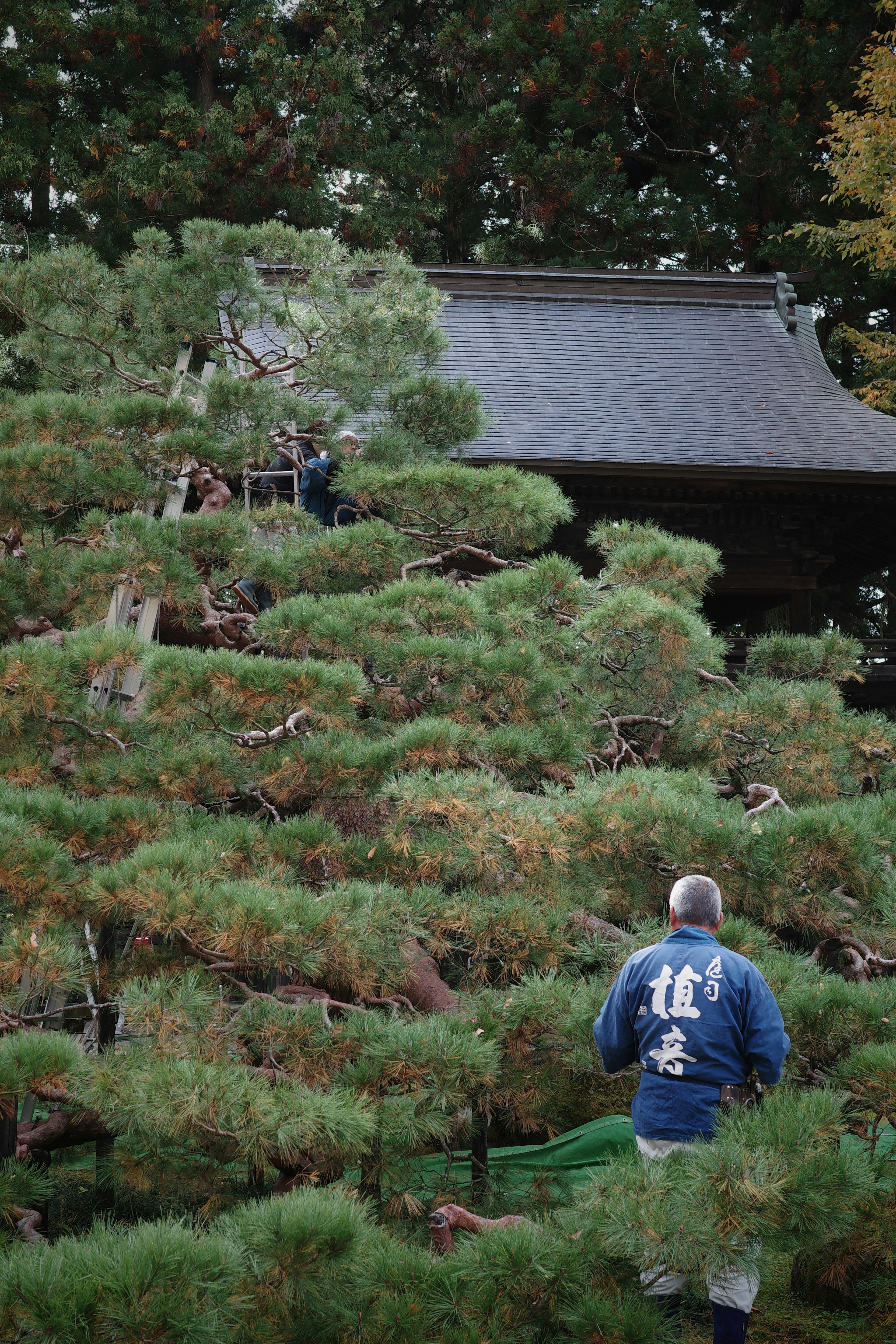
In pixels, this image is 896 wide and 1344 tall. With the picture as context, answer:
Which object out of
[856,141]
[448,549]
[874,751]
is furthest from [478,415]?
[856,141]

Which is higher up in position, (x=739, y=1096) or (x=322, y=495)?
(x=322, y=495)

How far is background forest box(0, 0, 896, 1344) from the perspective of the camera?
229 centimetres

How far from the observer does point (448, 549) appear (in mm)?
4914

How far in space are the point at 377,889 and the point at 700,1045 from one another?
95cm

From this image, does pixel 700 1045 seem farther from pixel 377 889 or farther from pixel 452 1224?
pixel 377 889

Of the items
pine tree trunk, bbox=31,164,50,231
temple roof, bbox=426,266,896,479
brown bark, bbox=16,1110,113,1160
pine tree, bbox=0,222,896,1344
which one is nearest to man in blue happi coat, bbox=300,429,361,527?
pine tree, bbox=0,222,896,1344

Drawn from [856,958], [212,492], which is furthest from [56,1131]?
[212,492]

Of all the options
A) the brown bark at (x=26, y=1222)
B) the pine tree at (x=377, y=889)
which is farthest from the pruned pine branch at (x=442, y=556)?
the brown bark at (x=26, y=1222)

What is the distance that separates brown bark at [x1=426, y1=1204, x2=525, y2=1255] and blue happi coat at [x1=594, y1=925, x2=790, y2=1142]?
47 centimetres

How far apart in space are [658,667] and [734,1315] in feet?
7.67

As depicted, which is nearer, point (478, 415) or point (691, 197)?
point (478, 415)

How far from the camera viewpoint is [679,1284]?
262 centimetres

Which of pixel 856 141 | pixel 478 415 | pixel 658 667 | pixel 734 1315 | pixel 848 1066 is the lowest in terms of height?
pixel 734 1315

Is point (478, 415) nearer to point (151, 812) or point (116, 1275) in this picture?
point (151, 812)
